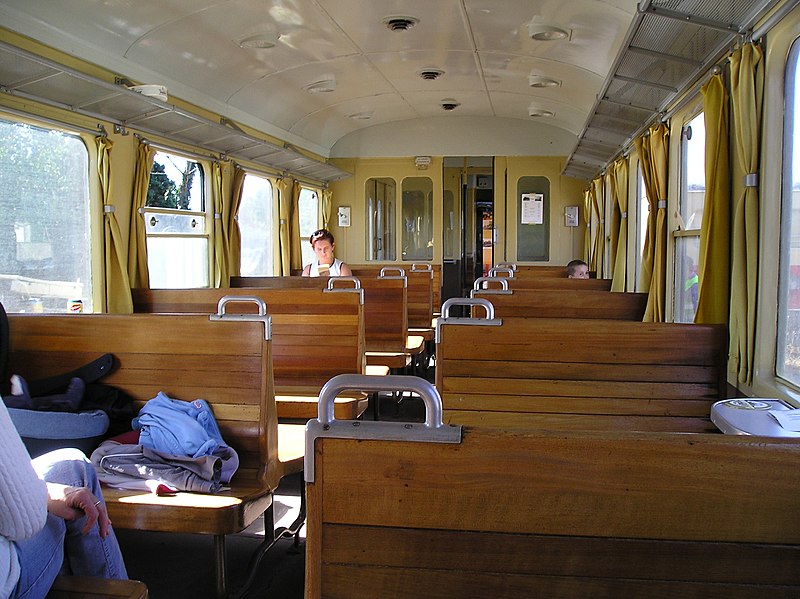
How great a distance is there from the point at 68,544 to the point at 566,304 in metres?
3.08

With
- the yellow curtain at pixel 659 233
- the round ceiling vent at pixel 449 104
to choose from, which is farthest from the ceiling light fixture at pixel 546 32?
the round ceiling vent at pixel 449 104

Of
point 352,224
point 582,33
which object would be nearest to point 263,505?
point 582,33

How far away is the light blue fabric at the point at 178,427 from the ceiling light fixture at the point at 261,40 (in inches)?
156

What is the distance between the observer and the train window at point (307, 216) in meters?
10.3

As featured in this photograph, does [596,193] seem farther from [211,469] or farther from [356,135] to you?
[211,469]

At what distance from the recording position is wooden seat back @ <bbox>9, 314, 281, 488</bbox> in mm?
2814

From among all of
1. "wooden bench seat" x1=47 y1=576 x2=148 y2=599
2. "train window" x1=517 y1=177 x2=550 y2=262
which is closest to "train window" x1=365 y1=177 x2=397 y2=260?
"train window" x1=517 y1=177 x2=550 y2=262

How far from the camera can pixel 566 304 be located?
4191 mm

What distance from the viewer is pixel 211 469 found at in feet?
8.41

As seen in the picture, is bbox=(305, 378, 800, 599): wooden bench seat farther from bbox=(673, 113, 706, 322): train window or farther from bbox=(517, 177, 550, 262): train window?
bbox=(517, 177, 550, 262): train window

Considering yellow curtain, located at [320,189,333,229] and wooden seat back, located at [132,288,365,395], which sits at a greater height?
yellow curtain, located at [320,189,333,229]

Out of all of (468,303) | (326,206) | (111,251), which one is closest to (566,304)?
(468,303)

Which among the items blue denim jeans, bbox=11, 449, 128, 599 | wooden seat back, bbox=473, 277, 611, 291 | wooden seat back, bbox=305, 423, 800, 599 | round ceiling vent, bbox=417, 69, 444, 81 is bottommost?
blue denim jeans, bbox=11, 449, 128, 599

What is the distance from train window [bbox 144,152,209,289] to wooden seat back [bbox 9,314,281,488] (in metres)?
2.80
